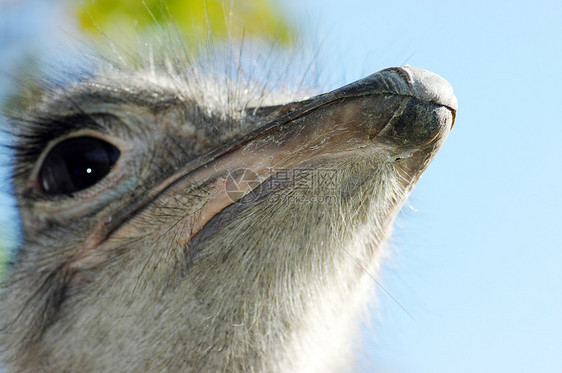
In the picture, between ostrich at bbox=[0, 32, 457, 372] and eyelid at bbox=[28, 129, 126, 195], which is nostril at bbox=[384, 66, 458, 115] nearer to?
ostrich at bbox=[0, 32, 457, 372]

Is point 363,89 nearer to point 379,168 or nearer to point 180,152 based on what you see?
point 379,168

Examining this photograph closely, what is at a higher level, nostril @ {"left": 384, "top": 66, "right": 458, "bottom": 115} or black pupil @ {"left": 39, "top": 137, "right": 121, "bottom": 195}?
black pupil @ {"left": 39, "top": 137, "right": 121, "bottom": 195}

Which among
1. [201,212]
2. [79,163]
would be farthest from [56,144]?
[201,212]

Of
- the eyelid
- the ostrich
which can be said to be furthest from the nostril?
the eyelid

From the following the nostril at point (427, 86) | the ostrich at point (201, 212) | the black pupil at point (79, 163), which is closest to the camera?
the nostril at point (427, 86)

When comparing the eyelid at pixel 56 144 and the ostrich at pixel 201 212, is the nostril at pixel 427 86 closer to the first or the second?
the ostrich at pixel 201 212

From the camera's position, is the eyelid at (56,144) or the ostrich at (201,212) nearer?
the ostrich at (201,212)

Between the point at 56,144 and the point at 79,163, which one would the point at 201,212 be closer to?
the point at 79,163

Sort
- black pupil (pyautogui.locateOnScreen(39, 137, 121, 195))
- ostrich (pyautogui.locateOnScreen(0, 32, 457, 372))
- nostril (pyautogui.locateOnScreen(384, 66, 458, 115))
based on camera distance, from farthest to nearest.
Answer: black pupil (pyautogui.locateOnScreen(39, 137, 121, 195)) < ostrich (pyautogui.locateOnScreen(0, 32, 457, 372)) < nostril (pyautogui.locateOnScreen(384, 66, 458, 115))

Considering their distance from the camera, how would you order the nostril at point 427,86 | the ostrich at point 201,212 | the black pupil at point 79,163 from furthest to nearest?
the black pupil at point 79,163
the ostrich at point 201,212
the nostril at point 427,86

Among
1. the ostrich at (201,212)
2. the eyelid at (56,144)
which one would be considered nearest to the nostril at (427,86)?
the ostrich at (201,212)
